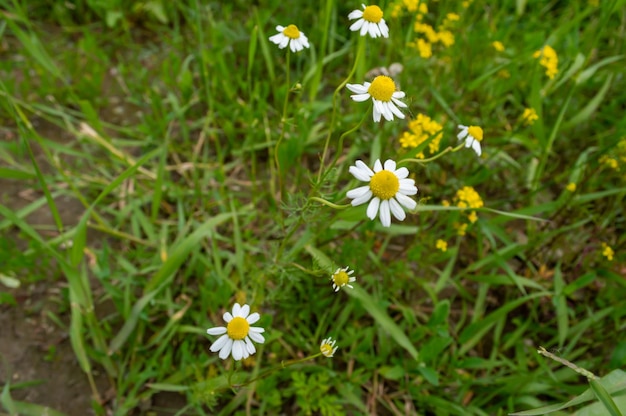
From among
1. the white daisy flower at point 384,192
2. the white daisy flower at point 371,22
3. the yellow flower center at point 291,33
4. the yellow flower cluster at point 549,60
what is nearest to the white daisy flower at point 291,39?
the yellow flower center at point 291,33

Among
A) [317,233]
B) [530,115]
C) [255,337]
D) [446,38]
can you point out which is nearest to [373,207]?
[255,337]

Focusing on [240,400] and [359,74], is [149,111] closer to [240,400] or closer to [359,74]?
[359,74]

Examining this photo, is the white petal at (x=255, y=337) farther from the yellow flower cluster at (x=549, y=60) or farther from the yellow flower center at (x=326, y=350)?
the yellow flower cluster at (x=549, y=60)

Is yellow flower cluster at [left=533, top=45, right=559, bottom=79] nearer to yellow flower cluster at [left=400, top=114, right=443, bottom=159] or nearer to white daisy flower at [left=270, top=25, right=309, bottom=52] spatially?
yellow flower cluster at [left=400, top=114, right=443, bottom=159]

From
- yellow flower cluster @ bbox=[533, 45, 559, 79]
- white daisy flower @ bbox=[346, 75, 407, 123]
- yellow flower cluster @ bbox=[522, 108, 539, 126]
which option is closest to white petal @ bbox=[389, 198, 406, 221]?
white daisy flower @ bbox=[346, 75, 407, 123]

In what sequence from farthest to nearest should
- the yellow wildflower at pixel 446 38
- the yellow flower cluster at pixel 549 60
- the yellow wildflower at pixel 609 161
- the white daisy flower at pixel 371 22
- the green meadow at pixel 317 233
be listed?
the yellow wildflower at pixel 446 38 < the yellow flower cluster at pixel 549 60 < the yellow wildflower at pixel 609 161 < the green meadow at pixel 317 233 < the white daisy flower at pixel 371 22
